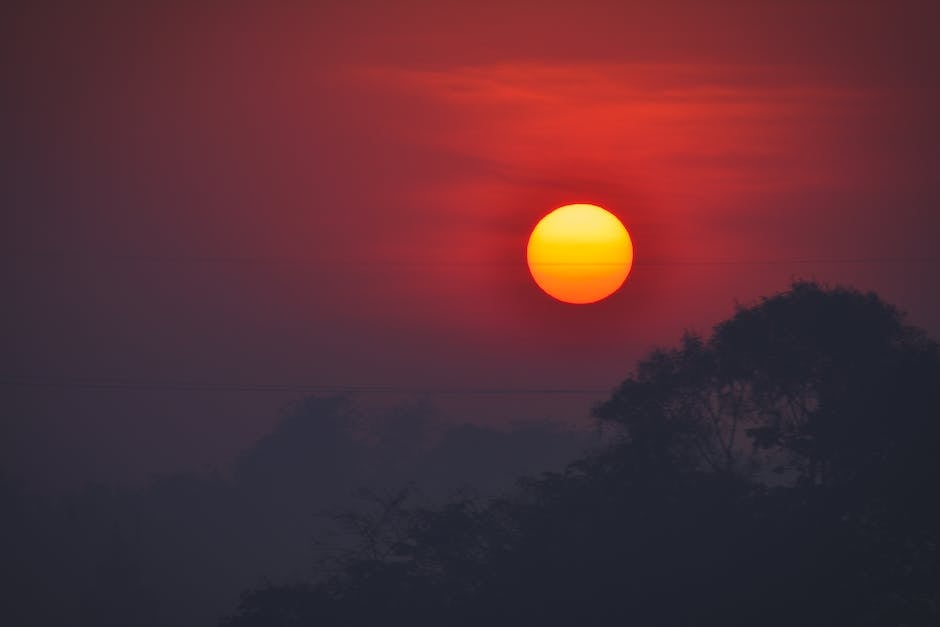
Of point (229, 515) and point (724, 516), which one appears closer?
point (724, 516)

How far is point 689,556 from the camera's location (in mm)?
25781

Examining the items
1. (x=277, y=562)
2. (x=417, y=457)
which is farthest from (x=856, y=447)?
(x=417, y=457)

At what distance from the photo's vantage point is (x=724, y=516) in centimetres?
2634

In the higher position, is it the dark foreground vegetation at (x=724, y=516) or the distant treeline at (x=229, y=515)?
the distant treeline at (x=229, y=515)

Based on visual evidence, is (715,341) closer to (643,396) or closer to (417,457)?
(643,396)

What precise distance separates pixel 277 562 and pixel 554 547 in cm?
6102

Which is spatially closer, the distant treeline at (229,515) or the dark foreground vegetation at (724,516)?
the dark foreground vegetation at (724,516)

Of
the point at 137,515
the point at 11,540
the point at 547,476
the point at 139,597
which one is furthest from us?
the point at 137,515

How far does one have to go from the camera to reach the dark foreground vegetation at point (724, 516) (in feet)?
80.4

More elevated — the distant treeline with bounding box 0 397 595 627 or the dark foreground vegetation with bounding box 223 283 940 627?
the distant treeline with bounding box 0 397 595 627

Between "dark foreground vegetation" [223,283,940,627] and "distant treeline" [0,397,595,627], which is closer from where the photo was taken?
"dark foreground vegetation" [223,283,940,627]

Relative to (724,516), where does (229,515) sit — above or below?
above

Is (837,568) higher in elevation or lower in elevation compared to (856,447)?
lower

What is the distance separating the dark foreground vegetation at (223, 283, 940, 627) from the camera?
24.5 meters
